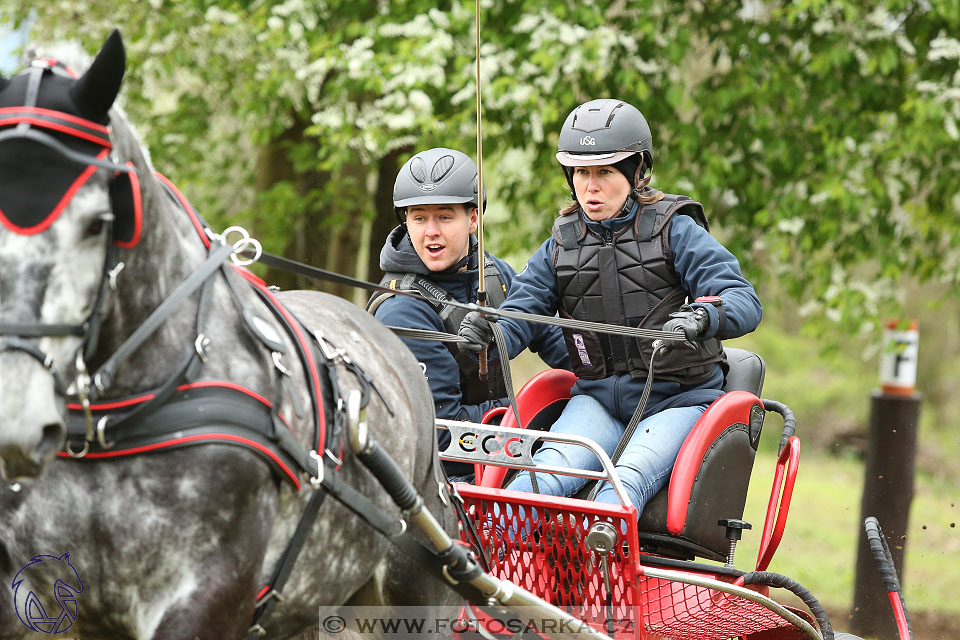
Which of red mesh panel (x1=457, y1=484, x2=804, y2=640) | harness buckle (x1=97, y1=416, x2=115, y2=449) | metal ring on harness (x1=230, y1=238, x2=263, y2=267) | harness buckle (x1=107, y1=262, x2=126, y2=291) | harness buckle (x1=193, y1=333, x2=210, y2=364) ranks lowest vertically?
red mesh panel (x1=457, y1=484, x2=804, y2=640)

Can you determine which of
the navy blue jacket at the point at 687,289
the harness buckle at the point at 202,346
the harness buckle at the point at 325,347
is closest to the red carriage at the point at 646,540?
the navy blue jacket at the point at 687,289

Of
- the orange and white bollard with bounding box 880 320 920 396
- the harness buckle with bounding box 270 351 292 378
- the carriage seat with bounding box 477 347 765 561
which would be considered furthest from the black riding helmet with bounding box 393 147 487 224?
the orange and white bollard with bounding box 880 320 920 396

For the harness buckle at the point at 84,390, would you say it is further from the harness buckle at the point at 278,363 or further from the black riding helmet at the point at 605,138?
the black riding helmet at the point at 605,138

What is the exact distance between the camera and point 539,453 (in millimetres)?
3762

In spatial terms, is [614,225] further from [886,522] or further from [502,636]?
[886,522]

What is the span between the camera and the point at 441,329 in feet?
13.7

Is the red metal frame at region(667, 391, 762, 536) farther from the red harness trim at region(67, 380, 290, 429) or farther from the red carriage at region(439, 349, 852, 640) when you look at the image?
the red harness trim at region(67, 380, 290, 429)

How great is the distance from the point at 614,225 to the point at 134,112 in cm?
604

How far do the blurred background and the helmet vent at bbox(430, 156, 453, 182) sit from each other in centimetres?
222

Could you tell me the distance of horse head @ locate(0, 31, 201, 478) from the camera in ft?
6.26

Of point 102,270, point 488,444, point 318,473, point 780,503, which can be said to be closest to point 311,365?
point 318,473

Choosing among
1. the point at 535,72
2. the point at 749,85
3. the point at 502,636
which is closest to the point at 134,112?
the point at 535,72

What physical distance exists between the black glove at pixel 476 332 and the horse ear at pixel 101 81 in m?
1.89

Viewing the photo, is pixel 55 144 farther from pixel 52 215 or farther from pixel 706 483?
pixel 706 483
